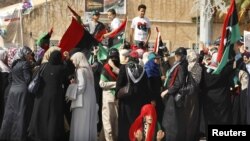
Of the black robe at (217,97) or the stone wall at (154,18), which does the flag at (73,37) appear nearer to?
the black robe at (217,97)

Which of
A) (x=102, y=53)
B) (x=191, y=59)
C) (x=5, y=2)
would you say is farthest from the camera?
(x=5, y=2)

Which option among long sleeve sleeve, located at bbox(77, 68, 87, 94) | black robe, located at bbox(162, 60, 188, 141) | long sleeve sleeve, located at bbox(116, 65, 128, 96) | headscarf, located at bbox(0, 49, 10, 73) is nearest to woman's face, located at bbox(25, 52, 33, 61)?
headscarf, located at bbox(0, 49, 10, 73)

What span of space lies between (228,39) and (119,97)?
2323 millimetres

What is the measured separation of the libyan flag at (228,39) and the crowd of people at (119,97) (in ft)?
0.49

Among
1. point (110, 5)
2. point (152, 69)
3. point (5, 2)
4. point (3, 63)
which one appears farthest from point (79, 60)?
point (5, 2)

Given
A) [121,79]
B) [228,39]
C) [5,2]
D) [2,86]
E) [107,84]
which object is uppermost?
[5,2]

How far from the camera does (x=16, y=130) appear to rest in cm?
1045

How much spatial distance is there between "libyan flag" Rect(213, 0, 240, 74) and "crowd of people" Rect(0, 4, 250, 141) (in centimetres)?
15

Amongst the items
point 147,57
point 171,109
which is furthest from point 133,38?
point 171,109

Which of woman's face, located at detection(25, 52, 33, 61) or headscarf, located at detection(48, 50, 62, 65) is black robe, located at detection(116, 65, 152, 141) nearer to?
headscarf, located at detection(48, 50, 62, 65)

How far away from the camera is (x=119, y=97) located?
1002 cm

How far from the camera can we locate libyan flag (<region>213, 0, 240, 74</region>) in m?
10.5

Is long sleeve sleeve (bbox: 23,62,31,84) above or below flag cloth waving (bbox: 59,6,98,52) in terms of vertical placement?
below

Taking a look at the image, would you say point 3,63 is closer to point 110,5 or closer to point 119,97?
point 119,97
